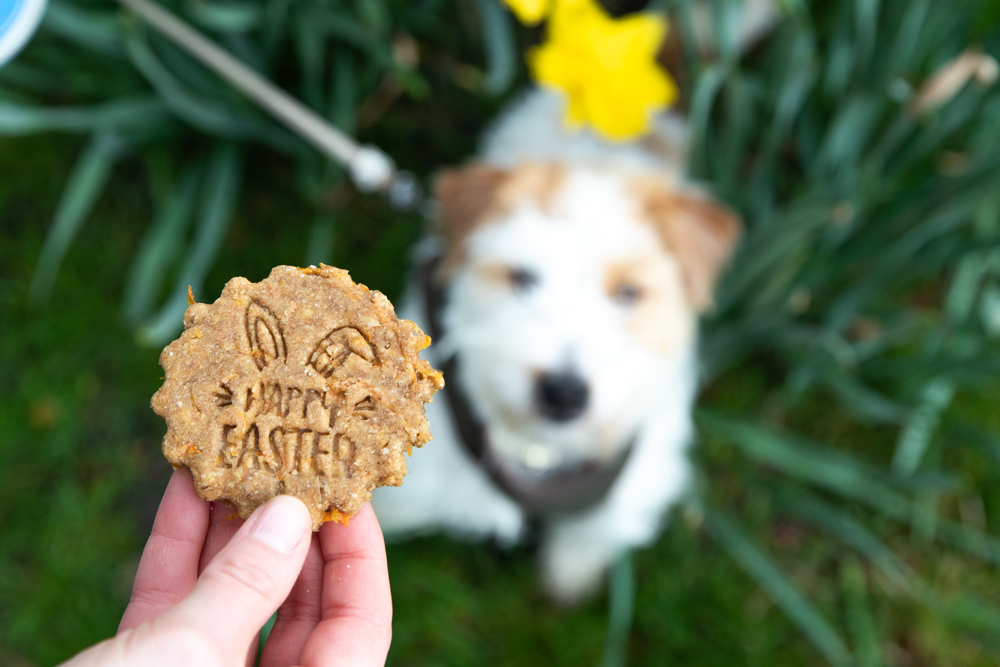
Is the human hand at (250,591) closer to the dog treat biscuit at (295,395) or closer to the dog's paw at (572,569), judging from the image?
the dog treat biscuit at (295,395)

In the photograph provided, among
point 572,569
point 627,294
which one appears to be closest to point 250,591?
point 627,294

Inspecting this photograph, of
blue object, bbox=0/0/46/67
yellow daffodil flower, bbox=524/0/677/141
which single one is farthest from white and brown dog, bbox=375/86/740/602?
blue object, bbox=0/0/46/67

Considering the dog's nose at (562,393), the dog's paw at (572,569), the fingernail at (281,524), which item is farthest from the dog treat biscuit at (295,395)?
the dog's paw at (572,569)

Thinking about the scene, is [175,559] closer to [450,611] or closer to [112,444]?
[450,611]

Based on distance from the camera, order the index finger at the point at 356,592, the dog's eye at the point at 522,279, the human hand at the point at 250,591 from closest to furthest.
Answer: the human hand at the point at 250,591 → the index finger at the point at 356,592 → the dog's eye at the point at 522,279

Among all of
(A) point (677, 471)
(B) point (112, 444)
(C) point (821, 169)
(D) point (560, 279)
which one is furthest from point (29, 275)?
(C) point (821, 169)
